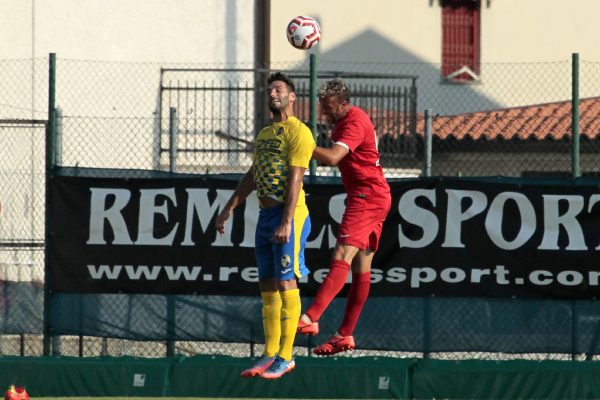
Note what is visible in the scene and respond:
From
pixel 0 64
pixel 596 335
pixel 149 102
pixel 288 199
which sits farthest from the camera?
pixel 149 102

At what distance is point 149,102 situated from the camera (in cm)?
2389

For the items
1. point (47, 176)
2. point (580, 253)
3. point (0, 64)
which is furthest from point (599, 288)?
point (0, 64)

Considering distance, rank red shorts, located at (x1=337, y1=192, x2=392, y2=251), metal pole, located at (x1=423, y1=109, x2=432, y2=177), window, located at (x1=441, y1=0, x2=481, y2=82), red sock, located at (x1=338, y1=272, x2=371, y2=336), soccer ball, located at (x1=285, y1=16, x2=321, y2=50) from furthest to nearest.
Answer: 1. window, located at (x1=441, y1=0, x2=481, y2=82)
2. metal pole, located at (x1=423, y1=109, x2=432, y2=177)
3. soccer ball, located at (x1=285, y1=16, x2=321, y2=50)
4. red sock, located at (x1=338, y1=272, x2=371, y2=336)
5. red shorts, located at (x1=337, y1=192, x2=392, y2=251)

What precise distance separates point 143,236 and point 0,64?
32.0 feet

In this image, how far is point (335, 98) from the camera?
978cm

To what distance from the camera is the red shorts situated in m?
9.98

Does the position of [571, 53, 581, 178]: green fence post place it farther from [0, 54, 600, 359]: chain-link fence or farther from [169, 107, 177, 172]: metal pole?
[169, 107, 177, 172]: metal pole

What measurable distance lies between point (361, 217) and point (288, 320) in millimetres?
894

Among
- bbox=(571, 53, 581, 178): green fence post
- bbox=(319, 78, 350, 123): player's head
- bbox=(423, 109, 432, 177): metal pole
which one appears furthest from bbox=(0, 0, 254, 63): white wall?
bbox=(319, 78, 350, 123): player's head

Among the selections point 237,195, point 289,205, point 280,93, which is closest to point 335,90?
point 280,93

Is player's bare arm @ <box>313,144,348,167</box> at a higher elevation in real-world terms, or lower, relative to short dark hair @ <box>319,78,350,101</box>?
lower

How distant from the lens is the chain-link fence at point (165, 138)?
12992 millimetres

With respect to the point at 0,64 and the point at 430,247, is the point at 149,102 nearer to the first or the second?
the point at 0,64

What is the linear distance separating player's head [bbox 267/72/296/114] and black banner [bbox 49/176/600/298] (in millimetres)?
2948
